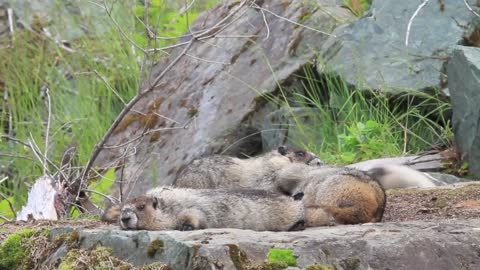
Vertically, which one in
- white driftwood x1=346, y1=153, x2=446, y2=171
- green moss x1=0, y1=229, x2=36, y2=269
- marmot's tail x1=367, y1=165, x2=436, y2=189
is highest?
green moss x1=0, y1=229, x2=36, y2=269

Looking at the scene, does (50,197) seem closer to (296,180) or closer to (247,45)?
(296,180)

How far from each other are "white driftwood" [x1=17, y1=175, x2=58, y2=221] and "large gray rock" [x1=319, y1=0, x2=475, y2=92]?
3.91 metres

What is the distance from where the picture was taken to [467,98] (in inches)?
400

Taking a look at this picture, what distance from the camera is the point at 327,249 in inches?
225

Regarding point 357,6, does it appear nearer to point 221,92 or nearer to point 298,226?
point 221,92

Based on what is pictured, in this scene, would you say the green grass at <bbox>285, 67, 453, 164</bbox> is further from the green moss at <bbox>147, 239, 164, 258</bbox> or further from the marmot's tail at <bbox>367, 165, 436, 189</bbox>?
the green moss at <bbox>147, 239, 164, 258</bbox>

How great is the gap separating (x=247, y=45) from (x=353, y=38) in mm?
1601

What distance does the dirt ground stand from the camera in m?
7.41

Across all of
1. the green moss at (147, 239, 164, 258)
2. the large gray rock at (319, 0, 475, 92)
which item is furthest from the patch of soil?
the large gray rock at (319, 0, 475, 92)

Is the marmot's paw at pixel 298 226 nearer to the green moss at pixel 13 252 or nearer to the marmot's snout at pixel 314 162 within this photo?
the green moss at pixel 13 252

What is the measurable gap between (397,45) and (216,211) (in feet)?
18.7

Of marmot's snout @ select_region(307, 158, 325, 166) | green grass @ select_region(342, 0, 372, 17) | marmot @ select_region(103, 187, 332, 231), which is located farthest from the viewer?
green grass @ select_region(342, 0, 372, 17)

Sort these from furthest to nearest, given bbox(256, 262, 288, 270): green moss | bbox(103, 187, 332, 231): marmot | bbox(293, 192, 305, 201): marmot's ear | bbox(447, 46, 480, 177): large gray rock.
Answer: bbox(447, 46, 480, 177): large gray rock < bbox(293, 192, 305, 201): marmot's ear < bbox(103, 187, 332, 231): marmot < bbox(256, 262, 288, 270): green moss

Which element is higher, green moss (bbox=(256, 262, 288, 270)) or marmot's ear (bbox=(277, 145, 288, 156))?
green moss (bbox=(256, 262, 288, 270))
